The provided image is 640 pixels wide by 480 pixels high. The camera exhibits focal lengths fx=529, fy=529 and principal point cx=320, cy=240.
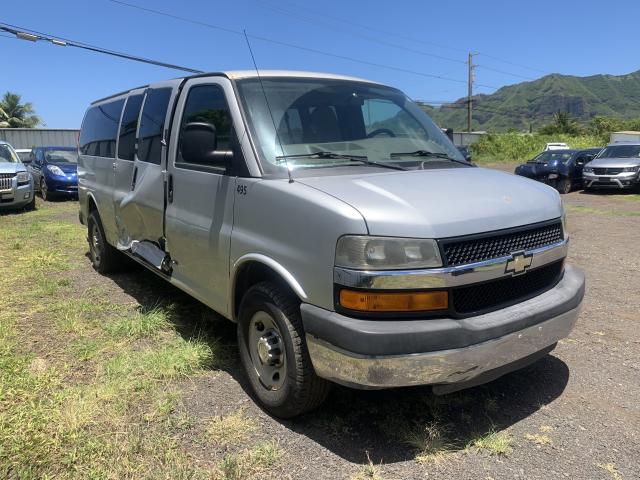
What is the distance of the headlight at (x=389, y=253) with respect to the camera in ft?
8.31

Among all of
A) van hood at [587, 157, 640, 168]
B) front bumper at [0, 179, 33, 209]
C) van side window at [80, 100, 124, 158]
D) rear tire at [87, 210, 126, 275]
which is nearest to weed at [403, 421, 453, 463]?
van side window at [80, 100, 124, 158]

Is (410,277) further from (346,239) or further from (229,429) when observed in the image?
(229,429)

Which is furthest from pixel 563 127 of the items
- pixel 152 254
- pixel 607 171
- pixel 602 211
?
pixel 152 254

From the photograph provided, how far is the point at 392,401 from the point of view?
341cm

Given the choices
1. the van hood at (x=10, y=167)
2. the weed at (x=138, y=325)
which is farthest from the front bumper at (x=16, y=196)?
the weed at (x=138, y=325)

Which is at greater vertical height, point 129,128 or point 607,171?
point 129,128

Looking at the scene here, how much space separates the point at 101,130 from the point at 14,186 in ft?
26.5

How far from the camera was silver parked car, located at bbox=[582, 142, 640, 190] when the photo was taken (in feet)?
58.4

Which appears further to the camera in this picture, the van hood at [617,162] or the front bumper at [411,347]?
the van hood at [617,162]

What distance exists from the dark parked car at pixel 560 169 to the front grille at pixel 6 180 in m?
16.1

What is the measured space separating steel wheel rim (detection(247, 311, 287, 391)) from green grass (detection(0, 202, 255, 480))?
462mm

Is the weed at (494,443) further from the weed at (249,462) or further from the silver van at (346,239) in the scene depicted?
the weed at (249,462)

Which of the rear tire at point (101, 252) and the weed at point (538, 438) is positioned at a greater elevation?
the rear tire at point (101, 252)

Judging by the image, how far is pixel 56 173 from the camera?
1562 cm
